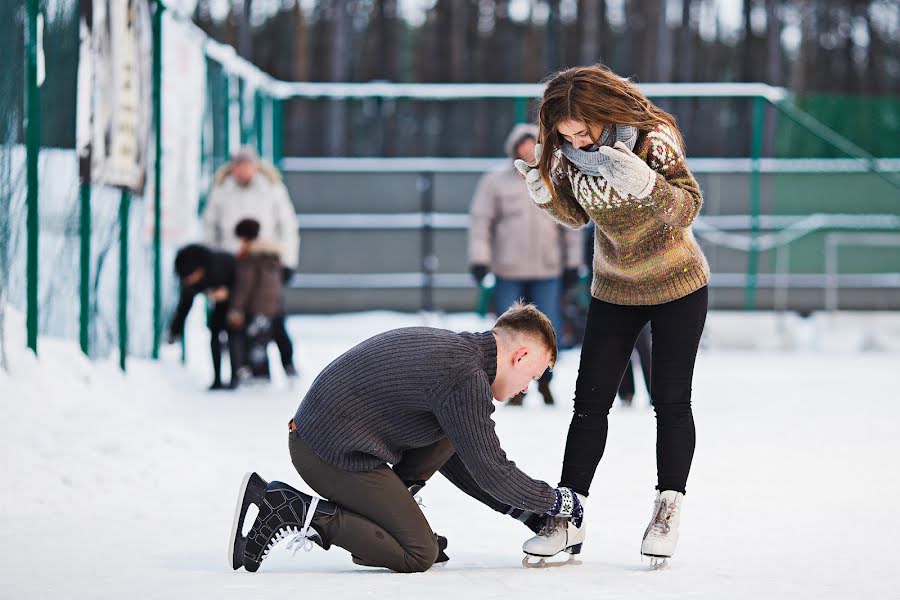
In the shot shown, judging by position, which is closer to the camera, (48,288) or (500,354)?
(500,354)

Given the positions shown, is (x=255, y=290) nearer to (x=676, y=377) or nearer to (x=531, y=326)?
(x=676, y=377)

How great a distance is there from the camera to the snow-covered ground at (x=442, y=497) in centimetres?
341

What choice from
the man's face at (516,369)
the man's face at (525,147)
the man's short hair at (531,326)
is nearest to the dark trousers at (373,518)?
the man's face at (516,369)

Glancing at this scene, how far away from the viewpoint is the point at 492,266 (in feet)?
27.0

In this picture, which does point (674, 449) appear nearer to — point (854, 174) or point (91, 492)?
point (91, 492)

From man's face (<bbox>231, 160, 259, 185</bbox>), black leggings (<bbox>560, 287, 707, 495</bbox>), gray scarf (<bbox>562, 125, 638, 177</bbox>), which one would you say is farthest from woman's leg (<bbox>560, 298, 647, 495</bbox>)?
man's face (<bbox>231, 160, 259, 185</bbox>)

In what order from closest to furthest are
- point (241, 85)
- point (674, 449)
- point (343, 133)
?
point (674, 449) < point (241, 85) < point (343, 133)

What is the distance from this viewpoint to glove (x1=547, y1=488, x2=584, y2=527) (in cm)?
357

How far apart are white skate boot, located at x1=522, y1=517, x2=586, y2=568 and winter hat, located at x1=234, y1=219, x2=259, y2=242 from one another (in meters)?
5.26

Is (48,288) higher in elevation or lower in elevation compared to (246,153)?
lower

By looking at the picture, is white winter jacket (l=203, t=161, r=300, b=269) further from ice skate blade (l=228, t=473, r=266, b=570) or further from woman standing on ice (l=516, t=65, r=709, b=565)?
ice skate blade (l=228, t=473, r=266, b=570)

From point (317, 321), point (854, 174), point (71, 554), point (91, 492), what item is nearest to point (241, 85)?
point (317, 321)

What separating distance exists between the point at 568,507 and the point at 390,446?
47 centimetres

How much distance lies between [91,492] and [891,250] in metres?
10.2
